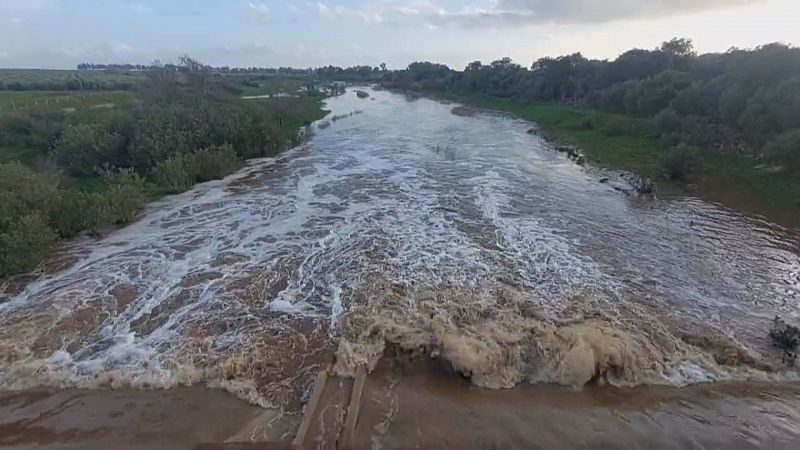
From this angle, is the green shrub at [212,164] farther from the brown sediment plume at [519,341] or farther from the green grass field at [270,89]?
the green grass field at [270,89]

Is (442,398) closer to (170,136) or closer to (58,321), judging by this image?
(58,321)

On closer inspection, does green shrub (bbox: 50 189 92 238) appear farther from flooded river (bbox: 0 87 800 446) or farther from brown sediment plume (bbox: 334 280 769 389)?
brown sediment plume (bbox: 334 280 769 389)

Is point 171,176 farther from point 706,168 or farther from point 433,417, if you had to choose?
point 706,168

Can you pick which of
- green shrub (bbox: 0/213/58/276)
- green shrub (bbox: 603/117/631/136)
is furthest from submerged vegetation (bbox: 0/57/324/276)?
green shrub (bbox: 603/117/631/136)

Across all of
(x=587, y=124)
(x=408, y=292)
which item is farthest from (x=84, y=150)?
(x=587, y=124)

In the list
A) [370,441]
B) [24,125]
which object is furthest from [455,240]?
[24,125]
